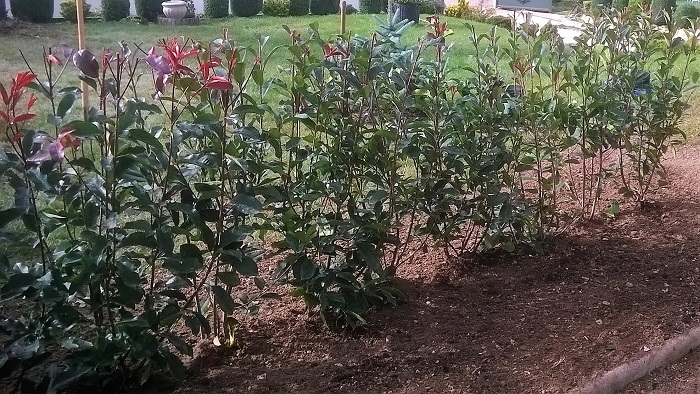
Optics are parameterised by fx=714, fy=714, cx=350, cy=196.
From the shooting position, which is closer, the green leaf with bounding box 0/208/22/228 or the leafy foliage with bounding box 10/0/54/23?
the green leaf with bounding box 0/208/22/228

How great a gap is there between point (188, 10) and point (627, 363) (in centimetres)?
234

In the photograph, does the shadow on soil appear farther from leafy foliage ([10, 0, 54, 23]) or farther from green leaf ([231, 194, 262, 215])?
leafy foliage ([10, 0, 54, 23])

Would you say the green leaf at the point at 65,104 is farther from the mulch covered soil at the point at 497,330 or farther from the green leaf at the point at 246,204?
the mulch covered soil at the point at 497,330

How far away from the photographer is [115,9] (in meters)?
3.03

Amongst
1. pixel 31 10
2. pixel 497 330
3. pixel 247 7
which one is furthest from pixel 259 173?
pixel 247 7

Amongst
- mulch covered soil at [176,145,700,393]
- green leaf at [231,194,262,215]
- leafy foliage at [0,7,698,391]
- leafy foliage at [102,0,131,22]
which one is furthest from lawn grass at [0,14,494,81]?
mulch covered soil at [176,145,700,393]

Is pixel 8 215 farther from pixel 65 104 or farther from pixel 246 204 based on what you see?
pixel 246 204

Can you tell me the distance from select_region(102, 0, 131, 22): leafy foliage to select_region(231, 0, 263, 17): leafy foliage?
2.43 ft

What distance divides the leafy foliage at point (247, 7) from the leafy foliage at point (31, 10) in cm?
113

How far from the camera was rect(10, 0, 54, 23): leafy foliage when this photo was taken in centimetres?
271

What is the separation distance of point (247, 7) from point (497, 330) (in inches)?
93.4

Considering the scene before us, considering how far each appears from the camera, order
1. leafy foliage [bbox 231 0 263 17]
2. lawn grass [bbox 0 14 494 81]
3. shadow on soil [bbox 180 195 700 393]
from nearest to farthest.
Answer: shadow on soil [bbox 180 195 700 393] < lawn grass [bbox 0 14 494 81] < leafy foliage [bbox 231 0 263 17]

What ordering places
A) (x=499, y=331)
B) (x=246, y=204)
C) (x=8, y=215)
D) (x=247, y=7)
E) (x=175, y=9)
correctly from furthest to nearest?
1. (x=247, y=7)
2. (x=175, y=9)
3. (x=499, y=331)
4. (x=246, y=204)
5. (x=8, y=215)

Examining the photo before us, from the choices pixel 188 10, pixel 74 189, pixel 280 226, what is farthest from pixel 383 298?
pixel 188 10
